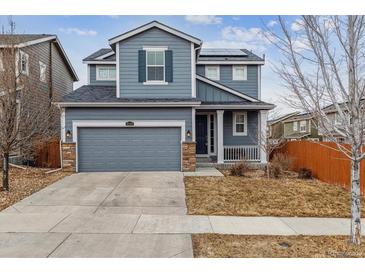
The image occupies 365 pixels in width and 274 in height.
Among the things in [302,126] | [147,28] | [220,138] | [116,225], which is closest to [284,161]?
[220,138]

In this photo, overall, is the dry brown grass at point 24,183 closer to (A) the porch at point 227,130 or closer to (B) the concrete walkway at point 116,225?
(B) the concrete walkway at point 116,225

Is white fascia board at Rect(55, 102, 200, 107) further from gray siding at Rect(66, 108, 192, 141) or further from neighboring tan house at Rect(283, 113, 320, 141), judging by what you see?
neighboring tan house at Rect(283, 113, 320, 141)

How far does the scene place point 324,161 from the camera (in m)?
12.0

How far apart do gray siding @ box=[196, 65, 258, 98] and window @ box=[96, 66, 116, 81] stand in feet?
17.9

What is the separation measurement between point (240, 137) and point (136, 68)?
22.5 ft

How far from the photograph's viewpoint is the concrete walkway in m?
4.93

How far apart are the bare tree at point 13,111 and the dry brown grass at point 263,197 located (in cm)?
558

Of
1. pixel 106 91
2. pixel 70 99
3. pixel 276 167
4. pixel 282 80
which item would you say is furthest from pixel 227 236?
pixel 106 91

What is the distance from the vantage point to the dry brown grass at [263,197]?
733 cm

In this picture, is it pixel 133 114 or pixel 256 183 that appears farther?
pixel 133 114

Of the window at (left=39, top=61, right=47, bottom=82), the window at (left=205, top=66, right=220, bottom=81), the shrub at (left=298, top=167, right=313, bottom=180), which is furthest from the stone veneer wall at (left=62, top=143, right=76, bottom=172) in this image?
the window at (left=205, top=66, right=220, bottom=81)
